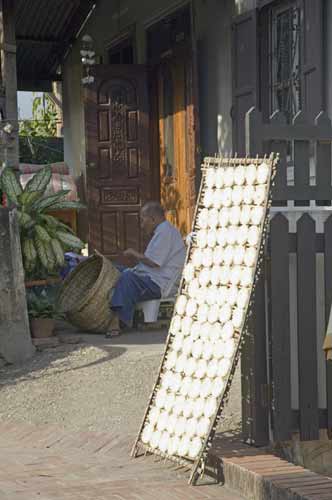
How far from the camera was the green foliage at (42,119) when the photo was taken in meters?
21.2

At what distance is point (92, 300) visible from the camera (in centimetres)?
762

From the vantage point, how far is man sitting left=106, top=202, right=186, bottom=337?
768cm

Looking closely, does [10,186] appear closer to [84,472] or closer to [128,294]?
[128,294]

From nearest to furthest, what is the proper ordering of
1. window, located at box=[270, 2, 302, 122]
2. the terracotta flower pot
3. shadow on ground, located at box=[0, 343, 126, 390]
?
shadow on ground, located at box=[0, 343, 126, 390] → the terracotta flower pot → window, located at box=[270, 2, 302, 122]

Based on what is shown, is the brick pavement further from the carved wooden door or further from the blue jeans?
the carved wooden door

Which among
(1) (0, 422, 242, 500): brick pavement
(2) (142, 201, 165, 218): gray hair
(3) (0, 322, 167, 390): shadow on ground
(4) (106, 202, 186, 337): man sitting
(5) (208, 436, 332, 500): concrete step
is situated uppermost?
(2) (142, 201, 165, 218): gray hair

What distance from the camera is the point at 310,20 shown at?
7.45m

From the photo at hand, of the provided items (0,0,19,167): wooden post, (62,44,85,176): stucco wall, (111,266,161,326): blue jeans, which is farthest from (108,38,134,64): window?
(111,266,161,326): blue jeans

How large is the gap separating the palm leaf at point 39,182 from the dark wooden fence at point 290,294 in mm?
3688

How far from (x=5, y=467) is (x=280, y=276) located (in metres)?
1.67

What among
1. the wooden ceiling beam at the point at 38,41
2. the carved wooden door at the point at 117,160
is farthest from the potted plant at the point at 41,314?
the wooden ceiling beam at the point at 38,41

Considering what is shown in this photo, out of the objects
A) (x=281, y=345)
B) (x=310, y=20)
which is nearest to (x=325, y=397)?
(x=281, y=345)

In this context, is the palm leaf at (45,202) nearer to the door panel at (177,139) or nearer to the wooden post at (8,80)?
the wooden post at (8,80)

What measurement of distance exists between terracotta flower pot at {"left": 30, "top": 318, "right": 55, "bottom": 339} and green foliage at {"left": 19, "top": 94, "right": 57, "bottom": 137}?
1384 cm
